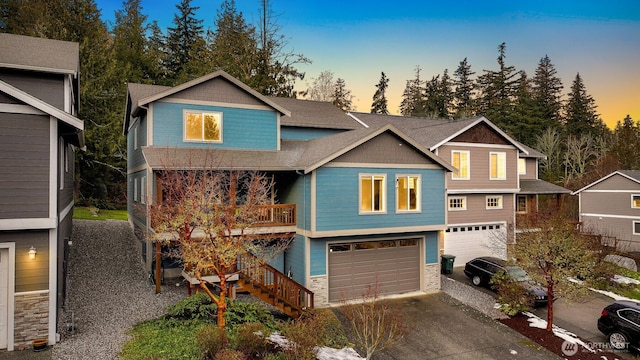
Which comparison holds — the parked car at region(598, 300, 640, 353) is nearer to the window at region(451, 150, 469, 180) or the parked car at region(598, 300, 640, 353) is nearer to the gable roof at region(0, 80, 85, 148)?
the window at region(451, 150, 469, 180)

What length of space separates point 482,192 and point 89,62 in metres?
26.7

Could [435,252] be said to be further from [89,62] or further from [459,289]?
[89,62]

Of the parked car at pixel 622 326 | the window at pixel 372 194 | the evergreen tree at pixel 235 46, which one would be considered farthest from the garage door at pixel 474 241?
the evergreen tree at pixel 235 46

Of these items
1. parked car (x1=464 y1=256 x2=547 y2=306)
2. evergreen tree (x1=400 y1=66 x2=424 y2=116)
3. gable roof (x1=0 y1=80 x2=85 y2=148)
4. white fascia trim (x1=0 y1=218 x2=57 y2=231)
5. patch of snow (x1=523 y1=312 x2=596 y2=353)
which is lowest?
patch of snow (x1=523 y1=312 x2=596 y2=353)

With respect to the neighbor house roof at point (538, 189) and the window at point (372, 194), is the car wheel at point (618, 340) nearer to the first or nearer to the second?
the window at point (372, 194)

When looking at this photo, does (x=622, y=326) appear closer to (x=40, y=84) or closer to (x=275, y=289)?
(x=275, y=289)

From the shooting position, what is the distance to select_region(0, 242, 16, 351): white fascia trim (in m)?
8.67

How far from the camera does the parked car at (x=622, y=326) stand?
12.0 metres

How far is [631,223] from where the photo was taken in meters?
28.3

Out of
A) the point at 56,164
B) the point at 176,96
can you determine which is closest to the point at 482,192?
the point at 176,96

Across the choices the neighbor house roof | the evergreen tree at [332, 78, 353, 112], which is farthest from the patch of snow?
the evergreen tree at [332, 78, 353, 112]

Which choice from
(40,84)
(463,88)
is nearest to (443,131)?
(40,84)

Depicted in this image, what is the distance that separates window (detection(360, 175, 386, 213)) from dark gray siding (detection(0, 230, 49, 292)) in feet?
32.5

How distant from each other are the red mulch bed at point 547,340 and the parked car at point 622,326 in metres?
0.58
